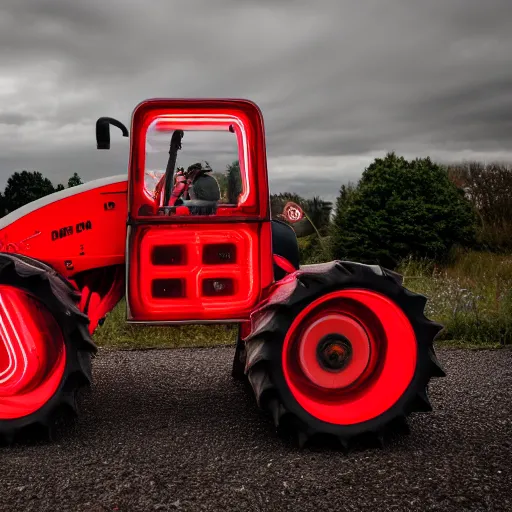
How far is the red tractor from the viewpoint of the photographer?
12.3ft

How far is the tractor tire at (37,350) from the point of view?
3.75 metres

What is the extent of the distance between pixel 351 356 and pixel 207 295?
0.95 metres

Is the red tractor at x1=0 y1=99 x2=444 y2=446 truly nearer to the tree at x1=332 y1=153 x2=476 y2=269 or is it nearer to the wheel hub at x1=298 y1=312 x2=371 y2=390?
the wheel hub at x1=298 y1=312 x2=371 y2=390

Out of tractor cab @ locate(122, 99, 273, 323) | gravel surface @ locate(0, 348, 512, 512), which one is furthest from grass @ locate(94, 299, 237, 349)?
tractor cab @ locate(122, 99, 273, 323)

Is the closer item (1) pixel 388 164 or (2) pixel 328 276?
(2) pixel 328 276

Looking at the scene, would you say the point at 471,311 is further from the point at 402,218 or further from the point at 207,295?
the point at 402,218

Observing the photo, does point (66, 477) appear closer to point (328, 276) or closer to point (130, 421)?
point (130, 421)

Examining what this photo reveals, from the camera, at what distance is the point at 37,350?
3840 millimetres

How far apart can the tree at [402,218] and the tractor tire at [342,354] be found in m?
10.4

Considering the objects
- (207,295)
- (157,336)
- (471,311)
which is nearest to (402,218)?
(471,311)

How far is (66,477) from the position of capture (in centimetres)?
339

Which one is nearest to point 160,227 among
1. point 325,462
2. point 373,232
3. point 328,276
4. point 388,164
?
point 328,276

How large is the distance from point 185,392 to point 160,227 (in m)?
1.70

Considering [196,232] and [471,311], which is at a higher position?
[196,232]
